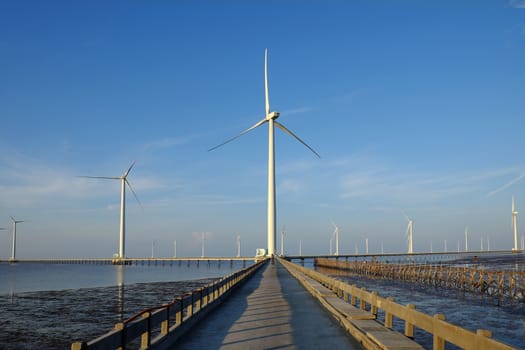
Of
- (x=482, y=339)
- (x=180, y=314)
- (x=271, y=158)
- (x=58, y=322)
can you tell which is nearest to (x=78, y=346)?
(x=482, y=339)

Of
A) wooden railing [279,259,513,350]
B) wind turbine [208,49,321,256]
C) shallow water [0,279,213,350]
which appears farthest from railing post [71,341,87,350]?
wind turbine [208,49,321,256]

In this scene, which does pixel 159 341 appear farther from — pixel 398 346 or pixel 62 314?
pixel 62 314

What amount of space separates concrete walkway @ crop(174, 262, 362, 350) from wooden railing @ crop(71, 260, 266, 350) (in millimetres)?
313

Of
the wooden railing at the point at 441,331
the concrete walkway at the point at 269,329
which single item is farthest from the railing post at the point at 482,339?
the concrete walkway at the point at 269,329

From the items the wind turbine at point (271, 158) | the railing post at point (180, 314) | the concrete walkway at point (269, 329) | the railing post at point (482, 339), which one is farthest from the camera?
the wind turbine at point (271, 158)

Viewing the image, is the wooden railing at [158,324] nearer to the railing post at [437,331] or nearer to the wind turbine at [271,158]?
the railing post at [437,331]

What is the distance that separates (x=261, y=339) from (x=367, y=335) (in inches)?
102

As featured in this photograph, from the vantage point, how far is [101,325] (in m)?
26.1

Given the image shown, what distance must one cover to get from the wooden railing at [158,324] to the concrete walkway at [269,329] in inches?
12.3

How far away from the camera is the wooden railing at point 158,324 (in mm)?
7836

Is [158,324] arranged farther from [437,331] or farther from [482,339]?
[482,339]

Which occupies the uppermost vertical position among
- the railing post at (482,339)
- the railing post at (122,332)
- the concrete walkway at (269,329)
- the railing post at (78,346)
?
the railing post at (482,339)

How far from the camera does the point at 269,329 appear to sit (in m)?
13.7

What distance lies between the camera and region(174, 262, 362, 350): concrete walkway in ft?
37.9
